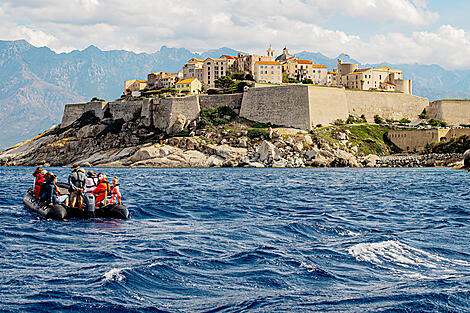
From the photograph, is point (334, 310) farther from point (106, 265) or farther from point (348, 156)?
point (348, 156)

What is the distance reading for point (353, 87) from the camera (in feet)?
275

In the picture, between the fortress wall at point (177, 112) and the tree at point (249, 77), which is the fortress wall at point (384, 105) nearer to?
the tree at point (249, 77)

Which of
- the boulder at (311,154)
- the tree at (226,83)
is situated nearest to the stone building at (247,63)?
the tree at (226,83)

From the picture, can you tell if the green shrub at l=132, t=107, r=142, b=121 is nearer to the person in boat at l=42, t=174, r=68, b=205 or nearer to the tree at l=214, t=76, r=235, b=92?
the tree at l=214, t=76, r=235, b=92

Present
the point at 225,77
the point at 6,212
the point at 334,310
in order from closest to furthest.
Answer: the point at 334,310 < the point at 6,212 < the point at 225,77

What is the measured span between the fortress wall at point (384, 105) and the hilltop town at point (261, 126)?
15 centimetres

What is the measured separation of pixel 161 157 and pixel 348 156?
23.3 metres

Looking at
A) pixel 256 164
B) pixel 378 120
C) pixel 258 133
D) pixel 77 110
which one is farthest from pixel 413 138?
pixel 77 110

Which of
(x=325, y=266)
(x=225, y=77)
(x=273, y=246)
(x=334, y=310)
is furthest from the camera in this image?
(x=225, y=77)

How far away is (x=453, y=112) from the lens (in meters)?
76.3

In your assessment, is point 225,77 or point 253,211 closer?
point 253,211

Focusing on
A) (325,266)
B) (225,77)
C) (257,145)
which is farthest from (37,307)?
(225,77)

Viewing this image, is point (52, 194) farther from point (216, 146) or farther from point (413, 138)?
point (413, 138)

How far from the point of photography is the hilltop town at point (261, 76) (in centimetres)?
8381
